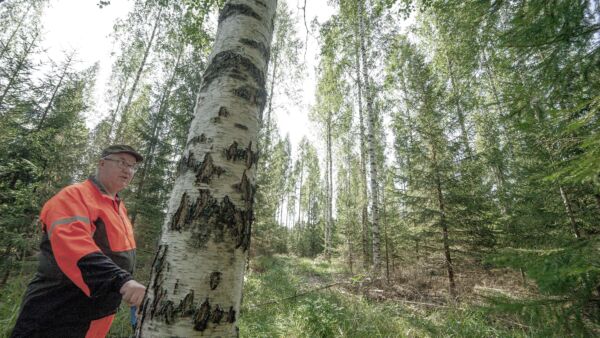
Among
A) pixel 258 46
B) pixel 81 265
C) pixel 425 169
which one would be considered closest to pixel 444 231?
pixel 425 169

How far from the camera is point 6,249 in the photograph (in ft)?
20.2

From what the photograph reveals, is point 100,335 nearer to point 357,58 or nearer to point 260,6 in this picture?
point 260,6

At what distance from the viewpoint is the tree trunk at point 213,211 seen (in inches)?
34.3

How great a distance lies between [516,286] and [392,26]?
10.0m

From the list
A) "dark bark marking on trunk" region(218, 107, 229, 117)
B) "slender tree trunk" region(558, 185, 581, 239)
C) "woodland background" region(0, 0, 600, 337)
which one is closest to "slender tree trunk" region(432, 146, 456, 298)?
"woodland background" region(0, 0, 600, 337)

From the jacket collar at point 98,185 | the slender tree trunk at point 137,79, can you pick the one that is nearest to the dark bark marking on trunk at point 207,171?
the jacket collar at point 98,185

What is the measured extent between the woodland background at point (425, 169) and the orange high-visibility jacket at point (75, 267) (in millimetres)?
280

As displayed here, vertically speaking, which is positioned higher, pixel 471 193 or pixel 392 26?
pixel 392 26

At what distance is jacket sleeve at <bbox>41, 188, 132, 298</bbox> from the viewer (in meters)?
1.23

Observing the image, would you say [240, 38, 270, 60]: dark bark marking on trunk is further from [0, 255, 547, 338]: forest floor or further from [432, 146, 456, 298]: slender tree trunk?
[432, 146, 456, 298]: slender tree trunk

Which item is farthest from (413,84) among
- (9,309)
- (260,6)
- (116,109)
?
(116,109)

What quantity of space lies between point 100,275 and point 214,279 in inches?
30.9

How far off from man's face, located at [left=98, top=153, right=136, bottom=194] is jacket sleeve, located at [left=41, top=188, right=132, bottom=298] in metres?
0.53

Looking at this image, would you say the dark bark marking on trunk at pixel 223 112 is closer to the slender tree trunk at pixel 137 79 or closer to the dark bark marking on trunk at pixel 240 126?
the dark bark marking on trunk at pixel 240 126
